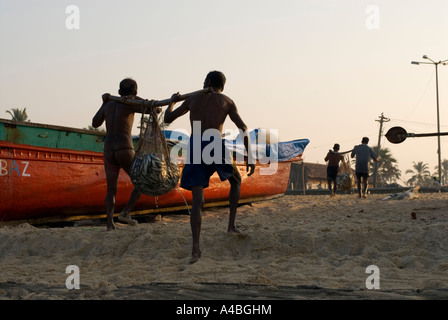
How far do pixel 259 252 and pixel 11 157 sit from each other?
500cm

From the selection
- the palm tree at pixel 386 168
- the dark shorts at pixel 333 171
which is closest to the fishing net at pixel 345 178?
the dark shorts at pixel 333 171

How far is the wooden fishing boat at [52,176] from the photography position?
318 inches

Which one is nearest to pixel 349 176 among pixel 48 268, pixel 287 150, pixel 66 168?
pixel 287 150

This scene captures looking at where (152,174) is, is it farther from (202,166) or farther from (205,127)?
(205,127)

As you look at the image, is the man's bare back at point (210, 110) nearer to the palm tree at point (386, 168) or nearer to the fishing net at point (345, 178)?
the fishing net at point (345, 178)

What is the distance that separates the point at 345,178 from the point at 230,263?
1130cm

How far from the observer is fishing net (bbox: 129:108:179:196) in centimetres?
510

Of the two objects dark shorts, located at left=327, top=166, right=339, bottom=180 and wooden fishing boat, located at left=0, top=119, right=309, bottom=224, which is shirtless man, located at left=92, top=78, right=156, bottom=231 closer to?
wooden fishing boat, located at left=0, top=119, right=309, bottom=224

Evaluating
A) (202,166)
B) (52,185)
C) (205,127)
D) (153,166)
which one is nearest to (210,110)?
(205,127)

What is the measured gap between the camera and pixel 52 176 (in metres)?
8.62

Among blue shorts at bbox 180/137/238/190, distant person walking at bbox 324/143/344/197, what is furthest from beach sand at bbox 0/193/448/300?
distant person walking at bbox 324/143/344/197

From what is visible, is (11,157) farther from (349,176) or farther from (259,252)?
(349,176)

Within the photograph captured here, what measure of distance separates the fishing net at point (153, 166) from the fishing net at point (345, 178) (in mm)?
10922

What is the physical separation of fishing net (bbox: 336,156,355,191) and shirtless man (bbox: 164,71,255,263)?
1081cm
